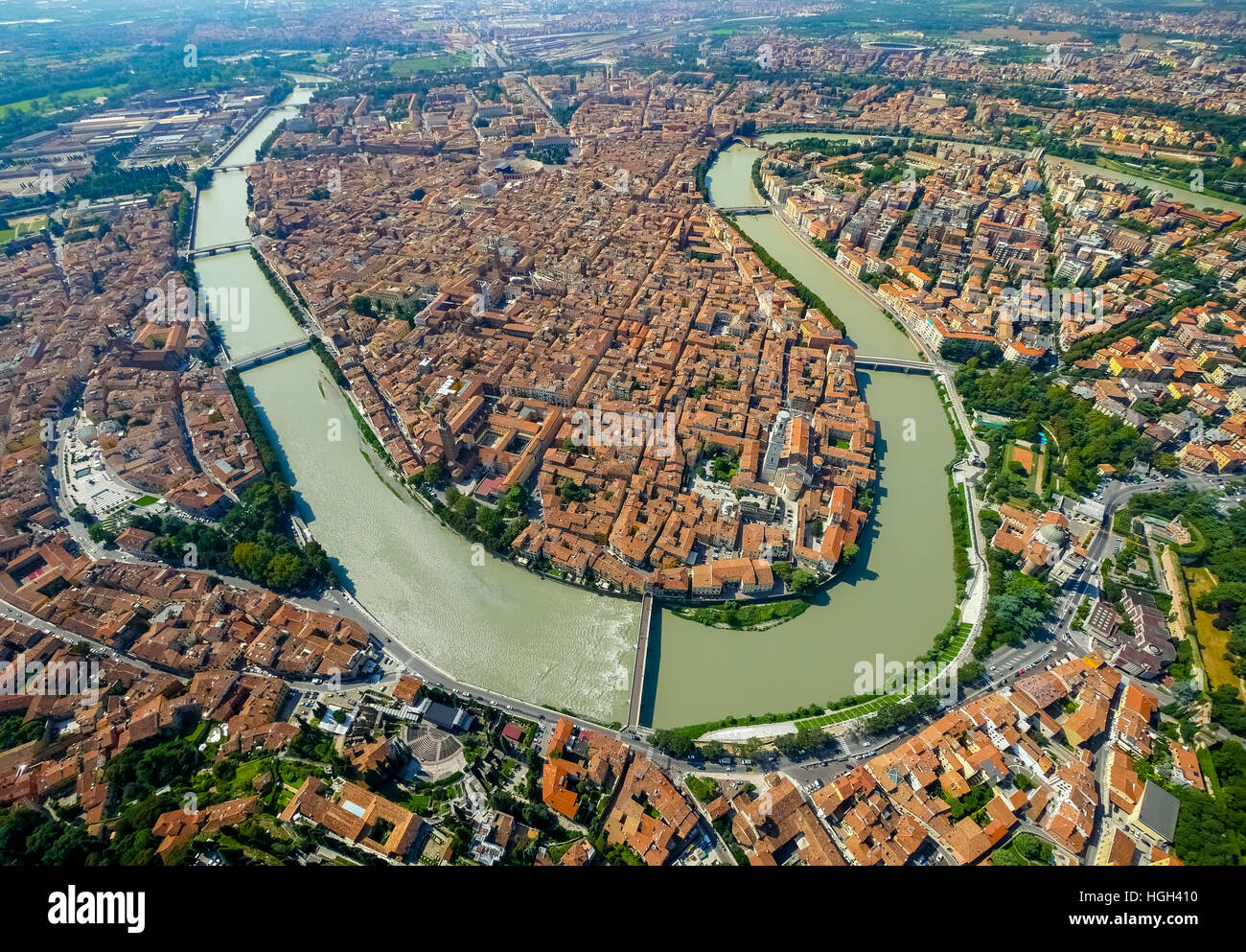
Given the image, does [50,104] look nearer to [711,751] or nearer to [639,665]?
[639,665]

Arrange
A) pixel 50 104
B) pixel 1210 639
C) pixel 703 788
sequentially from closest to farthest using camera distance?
pixel 703 788 → pixel 1210 639 → pixel 50 104

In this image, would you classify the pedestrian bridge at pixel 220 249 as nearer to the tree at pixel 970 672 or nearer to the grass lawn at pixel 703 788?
the grass lawn at pixel 703 788

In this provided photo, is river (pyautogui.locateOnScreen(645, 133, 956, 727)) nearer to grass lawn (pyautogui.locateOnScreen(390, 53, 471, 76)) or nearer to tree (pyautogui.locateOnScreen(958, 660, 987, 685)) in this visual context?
tree (pyautogui.locateOnScreen(958, 660, 987, 685))

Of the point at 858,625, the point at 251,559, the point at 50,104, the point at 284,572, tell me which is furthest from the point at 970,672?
the point at 50,104

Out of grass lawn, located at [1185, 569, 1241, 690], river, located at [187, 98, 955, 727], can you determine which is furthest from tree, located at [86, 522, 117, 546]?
grass lawn, located at [1185, 569, 1241, 690]

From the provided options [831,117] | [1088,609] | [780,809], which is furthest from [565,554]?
[831,117]
